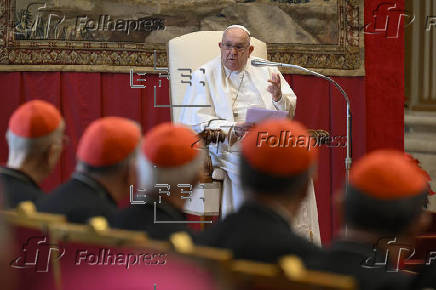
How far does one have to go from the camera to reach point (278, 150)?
2078 mm

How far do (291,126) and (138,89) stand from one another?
4.72 meters

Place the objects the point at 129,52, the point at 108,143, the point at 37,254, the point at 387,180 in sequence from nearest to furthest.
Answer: the point at 387,180 < the point at 37,254 < the point at 108,143 < the point at 129,52

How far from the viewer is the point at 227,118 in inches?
227

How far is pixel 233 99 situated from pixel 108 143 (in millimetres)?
3427

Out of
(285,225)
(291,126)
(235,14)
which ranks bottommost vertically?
(285,225)

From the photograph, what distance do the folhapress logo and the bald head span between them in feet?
12.0

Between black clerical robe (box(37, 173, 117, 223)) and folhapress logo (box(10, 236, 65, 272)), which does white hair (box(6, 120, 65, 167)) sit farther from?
folhapress logo (box(10, 236, 65, 272))

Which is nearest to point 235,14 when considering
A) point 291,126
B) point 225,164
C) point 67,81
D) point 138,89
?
point 138,89

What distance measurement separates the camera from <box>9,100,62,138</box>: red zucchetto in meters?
2.91

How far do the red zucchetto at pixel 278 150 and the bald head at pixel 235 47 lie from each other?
11.8 ft

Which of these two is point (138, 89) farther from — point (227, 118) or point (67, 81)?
point (227, 118)

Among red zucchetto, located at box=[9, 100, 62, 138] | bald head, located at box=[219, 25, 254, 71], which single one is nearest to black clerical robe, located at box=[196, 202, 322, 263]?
red zucchetto, located at box=[9, 100, 62, 138]

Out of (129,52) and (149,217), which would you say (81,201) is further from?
(129,52)

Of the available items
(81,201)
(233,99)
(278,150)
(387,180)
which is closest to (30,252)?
(81,201)
